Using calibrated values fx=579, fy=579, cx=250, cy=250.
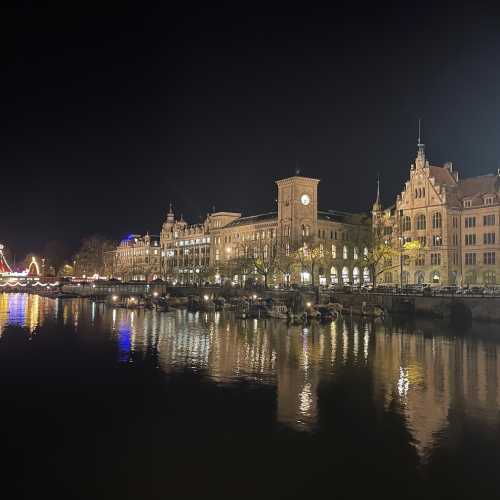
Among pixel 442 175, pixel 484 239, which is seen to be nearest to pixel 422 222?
pixel 442 175

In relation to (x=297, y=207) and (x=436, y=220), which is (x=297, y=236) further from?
(x=436, y=220)

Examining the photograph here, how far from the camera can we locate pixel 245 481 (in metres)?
21.9

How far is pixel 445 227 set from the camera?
109000 mm

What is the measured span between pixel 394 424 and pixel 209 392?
11.6 m

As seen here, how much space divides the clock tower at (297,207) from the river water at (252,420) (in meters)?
97.9

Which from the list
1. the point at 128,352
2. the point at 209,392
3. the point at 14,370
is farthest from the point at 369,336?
the point at 14,370

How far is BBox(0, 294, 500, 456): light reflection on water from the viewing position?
3186 cm

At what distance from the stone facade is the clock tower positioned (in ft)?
119

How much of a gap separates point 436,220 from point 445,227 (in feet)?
8.62

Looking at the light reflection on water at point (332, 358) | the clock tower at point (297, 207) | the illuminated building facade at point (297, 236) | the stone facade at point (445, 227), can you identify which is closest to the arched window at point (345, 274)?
the illuminated building facade at point (297, 236)

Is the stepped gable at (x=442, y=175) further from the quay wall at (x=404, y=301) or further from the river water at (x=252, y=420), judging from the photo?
the river water at (x=252, y=420)

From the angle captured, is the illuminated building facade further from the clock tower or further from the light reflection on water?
the light reflection on water

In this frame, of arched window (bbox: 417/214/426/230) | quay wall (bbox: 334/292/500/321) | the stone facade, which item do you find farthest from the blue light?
arched window (bbox: 417/214/426/230)

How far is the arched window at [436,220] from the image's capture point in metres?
110
